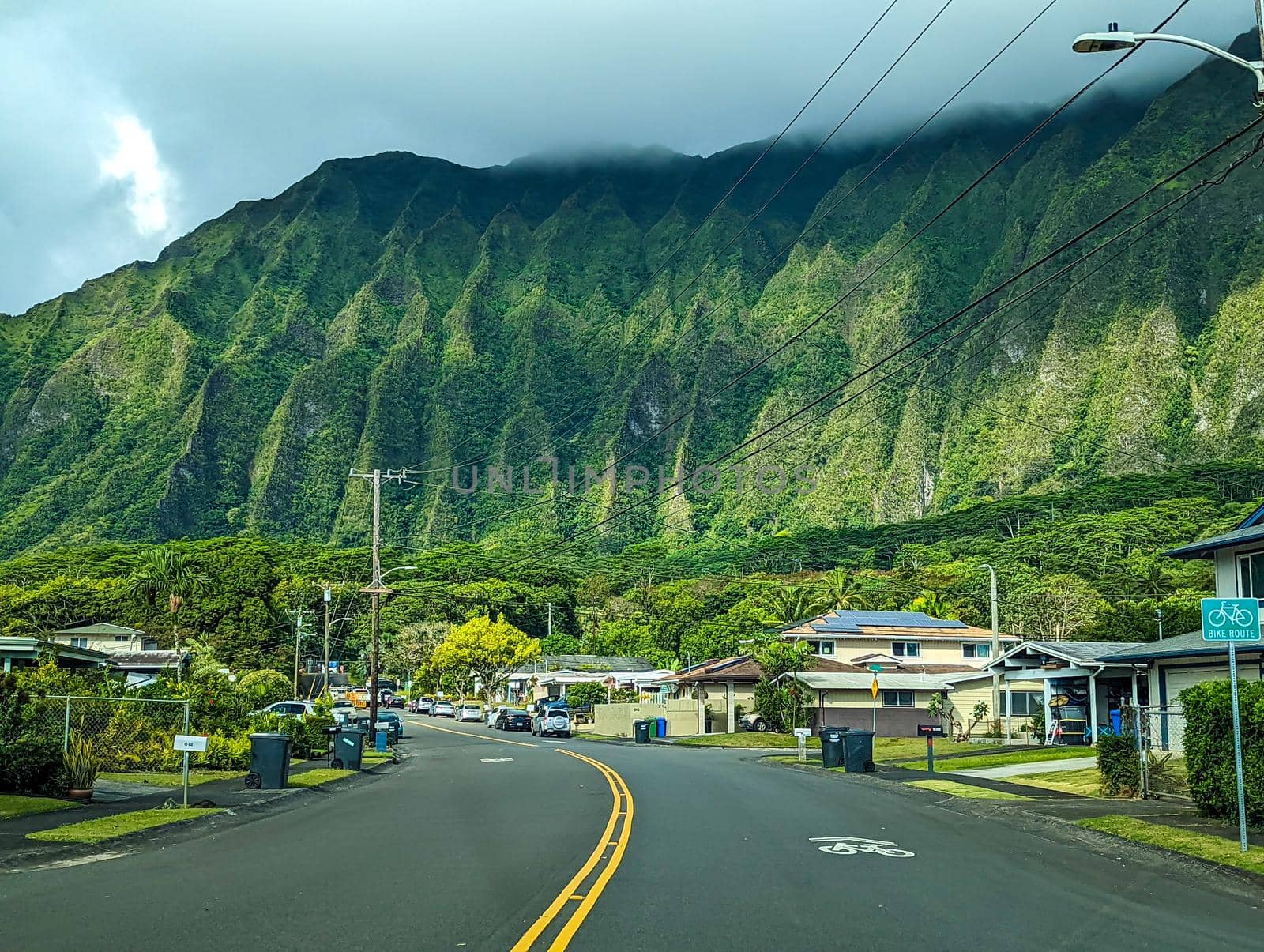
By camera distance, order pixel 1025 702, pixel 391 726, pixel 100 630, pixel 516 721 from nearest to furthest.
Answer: pixel 391 726 → pixel 1025 702 → pixel 100 630 → pixel 516 721

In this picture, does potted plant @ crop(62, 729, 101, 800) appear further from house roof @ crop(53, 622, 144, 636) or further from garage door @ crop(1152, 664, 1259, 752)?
house roof @ crop(53, 622, 144, 636)

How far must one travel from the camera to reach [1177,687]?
35125 millimetres

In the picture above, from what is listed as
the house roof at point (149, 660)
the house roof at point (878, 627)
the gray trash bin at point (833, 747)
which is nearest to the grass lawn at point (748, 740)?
the house roof at point (878, 627)

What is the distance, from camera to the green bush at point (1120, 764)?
990 inches

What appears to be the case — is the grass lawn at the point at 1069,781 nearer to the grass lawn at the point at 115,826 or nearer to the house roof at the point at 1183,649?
the house roof at the point at 1183,649

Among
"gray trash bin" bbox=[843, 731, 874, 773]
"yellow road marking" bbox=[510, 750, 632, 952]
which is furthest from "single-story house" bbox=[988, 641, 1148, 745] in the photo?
"yellow road marking" bbox=[510, 750, 632, 952]

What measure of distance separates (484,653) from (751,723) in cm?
5074

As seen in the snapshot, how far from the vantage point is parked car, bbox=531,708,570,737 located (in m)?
67.6

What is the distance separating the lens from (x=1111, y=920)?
11.3 metres

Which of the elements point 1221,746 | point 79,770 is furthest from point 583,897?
point 79,770

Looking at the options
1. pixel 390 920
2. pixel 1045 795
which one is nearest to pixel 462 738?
pixel 1045 795

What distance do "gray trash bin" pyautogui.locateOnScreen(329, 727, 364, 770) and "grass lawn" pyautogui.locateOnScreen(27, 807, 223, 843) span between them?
553 inches

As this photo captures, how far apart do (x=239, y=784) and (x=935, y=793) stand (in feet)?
48.8

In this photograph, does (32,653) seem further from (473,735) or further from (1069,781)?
(473,735)
